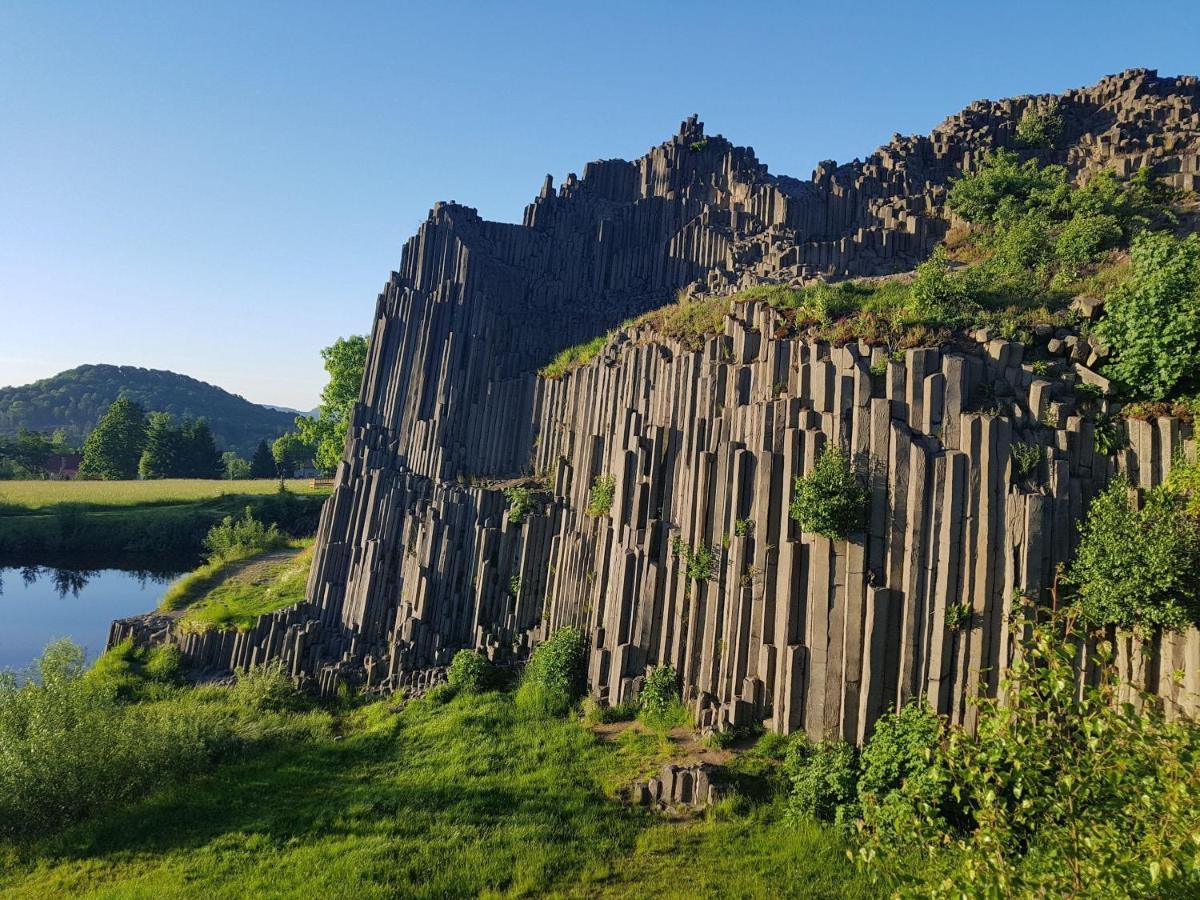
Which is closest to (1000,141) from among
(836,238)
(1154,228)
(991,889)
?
(836,238)

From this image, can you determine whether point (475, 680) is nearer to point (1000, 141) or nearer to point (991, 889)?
point (991, 889)

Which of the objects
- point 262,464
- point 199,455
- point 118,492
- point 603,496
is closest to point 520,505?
point 603,496

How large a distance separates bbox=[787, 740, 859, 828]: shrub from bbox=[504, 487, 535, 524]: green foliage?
963 centimetres

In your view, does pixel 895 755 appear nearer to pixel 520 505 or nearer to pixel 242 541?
pixel 520 505

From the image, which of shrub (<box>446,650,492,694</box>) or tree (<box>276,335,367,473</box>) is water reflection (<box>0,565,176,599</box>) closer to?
tree (<box>276,335,367,473</box>)

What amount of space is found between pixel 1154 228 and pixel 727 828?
16792mm

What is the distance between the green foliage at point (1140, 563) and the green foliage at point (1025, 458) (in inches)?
36.4

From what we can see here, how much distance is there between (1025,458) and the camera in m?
10.6

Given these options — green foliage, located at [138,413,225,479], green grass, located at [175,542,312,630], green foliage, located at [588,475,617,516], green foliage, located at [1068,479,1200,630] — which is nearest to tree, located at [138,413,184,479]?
green foliage, located at [138,413,225,479]

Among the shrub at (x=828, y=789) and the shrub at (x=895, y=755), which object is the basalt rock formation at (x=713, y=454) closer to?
the shrub at (x=895, y=755)

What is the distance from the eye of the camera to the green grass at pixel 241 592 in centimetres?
2600

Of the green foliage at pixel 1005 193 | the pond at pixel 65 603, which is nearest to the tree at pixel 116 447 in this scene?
the pond at pixel 65 603

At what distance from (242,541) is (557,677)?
2940 centimetres

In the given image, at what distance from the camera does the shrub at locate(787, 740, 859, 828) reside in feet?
32.7
